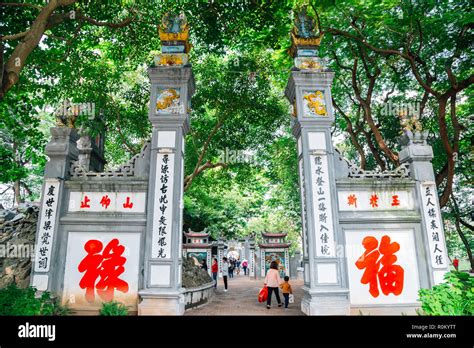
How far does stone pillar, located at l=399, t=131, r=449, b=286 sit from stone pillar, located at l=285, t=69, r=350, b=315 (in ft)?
5.35

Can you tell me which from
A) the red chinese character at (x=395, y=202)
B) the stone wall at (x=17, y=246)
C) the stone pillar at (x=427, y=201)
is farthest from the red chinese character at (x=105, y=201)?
the stone pillar at (x=427, y=201)

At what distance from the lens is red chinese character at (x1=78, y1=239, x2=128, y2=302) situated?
19.8ft

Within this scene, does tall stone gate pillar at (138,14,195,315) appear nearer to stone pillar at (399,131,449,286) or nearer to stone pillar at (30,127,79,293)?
stone pillar at (30,127,79,293)

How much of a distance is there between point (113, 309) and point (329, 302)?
12.8 ft

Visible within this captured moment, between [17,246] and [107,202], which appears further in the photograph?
[17,246]

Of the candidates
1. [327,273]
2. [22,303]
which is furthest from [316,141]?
[22,303]

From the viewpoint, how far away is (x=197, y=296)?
7977 millimetres

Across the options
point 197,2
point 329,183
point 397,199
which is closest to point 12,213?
point 197,2

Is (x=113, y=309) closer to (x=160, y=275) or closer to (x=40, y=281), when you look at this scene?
(x=160, y=275)

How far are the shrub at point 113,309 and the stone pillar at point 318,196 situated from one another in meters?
3.39

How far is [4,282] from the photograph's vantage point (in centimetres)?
648

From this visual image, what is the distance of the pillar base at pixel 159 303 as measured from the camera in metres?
5.78

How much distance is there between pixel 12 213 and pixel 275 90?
10094 mm

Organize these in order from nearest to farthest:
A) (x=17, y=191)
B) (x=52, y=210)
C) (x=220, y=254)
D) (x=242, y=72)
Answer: (x=52, y=210) → (x=242, y=72) → (x=17, y=191) → (x=220, y=254)
